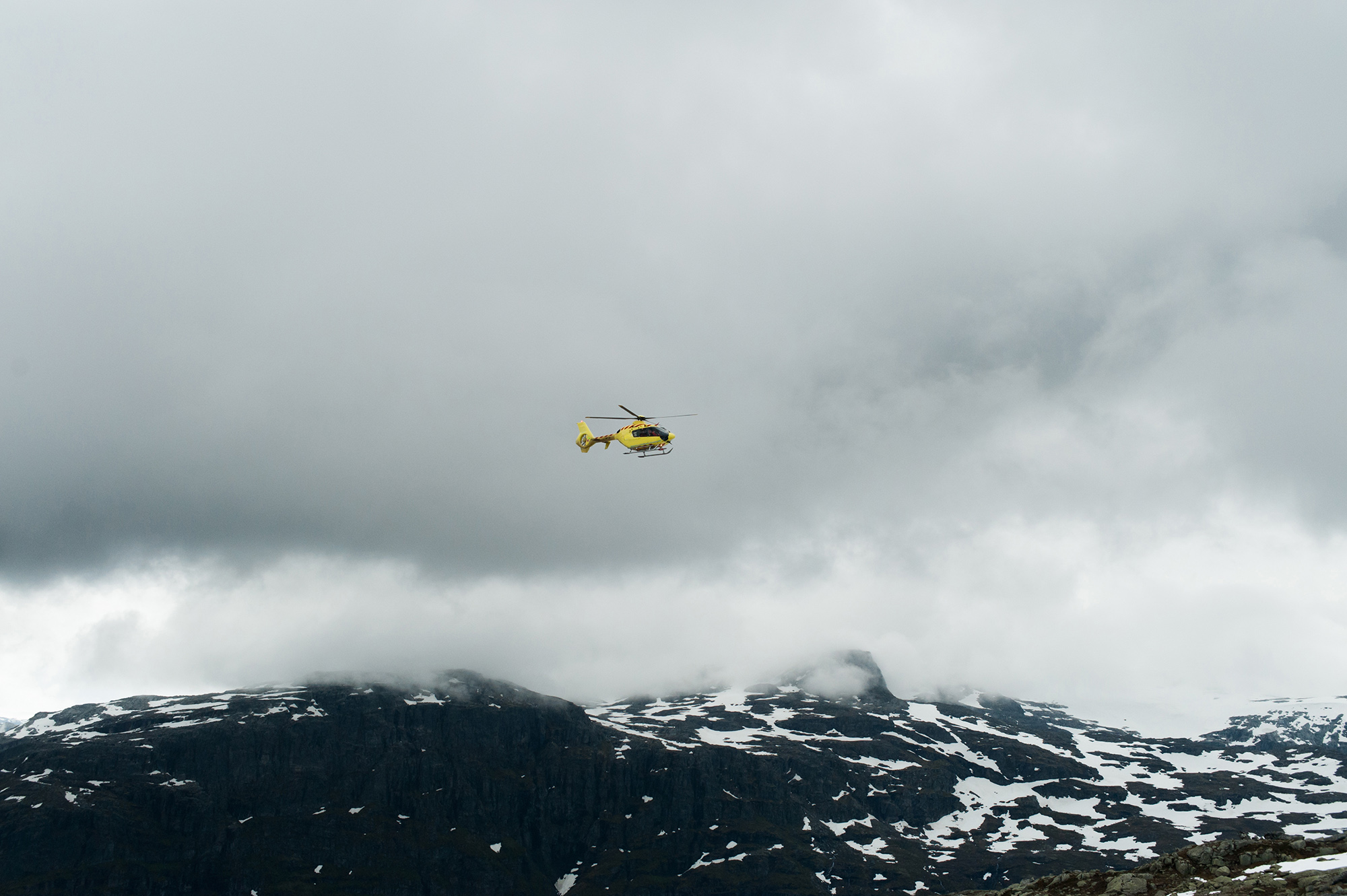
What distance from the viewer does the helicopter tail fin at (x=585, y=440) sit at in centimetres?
15362

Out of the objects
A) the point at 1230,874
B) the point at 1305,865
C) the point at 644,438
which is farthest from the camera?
the point at 644,438

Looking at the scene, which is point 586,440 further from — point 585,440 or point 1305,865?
point 1305,865

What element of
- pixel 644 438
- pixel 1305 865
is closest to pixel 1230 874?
pixel 1305 865

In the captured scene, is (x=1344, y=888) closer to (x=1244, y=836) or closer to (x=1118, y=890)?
(x=1118, y=890)

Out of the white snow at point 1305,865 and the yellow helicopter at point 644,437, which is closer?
the white snow at point 1305,865

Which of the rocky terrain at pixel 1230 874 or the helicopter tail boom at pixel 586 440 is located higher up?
the helicopter tail boom at pixel 586 440

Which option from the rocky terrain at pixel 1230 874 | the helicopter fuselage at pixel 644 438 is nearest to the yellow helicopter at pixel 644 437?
the helicopter fuselage at pixel 644 438

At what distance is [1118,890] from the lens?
61188mm

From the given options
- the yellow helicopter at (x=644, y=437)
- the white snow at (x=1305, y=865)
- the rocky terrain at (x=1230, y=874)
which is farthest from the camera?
the yellow helicopter at (x=644, y=437)

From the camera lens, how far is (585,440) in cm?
15588

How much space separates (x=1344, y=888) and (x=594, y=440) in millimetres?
114100

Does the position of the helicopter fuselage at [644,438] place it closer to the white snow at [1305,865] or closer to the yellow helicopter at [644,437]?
the yellow helicopter at [644,437]

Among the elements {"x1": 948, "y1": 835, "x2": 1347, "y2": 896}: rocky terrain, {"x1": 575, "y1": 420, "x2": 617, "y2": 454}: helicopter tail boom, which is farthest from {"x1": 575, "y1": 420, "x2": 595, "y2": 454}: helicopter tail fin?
{"x1": 948, "y1": 835, "x2": 1347, "y2": 896}: rocky terrain

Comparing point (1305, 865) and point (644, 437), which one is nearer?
point (1305, 865)
